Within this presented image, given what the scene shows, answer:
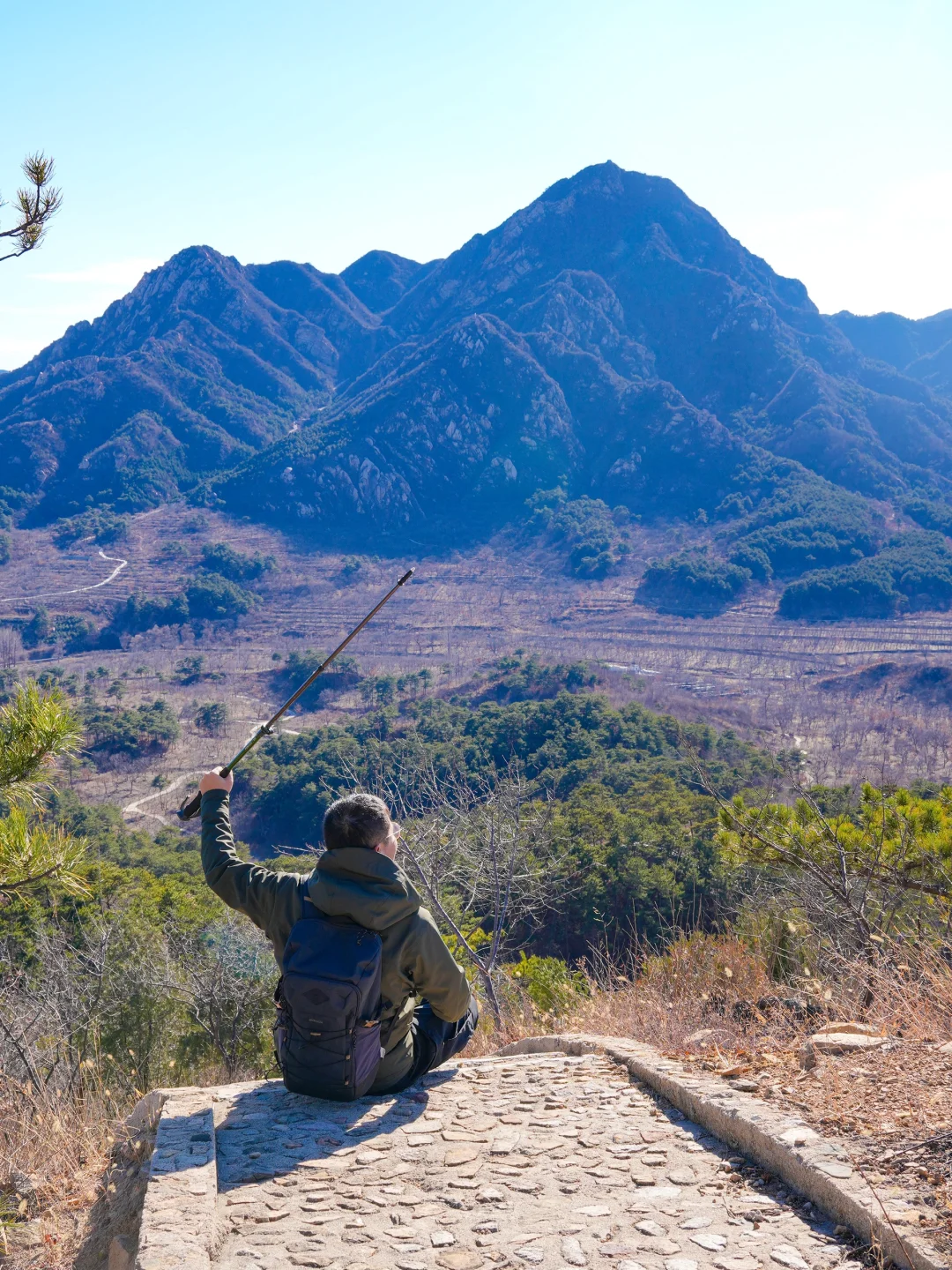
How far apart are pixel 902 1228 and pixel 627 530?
219 ft

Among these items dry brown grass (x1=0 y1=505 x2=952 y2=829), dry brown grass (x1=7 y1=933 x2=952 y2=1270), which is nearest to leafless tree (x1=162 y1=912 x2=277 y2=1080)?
dry brown grass (x1=7 y1=933 x2=952 y2=1270)

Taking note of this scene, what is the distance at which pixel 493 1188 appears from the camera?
8.06 feet

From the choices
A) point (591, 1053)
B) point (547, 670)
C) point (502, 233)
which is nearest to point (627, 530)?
point (547, 670)

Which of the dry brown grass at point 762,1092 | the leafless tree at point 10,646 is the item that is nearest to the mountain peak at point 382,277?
the leafless tree at point 10,646

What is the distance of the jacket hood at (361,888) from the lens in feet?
9.02

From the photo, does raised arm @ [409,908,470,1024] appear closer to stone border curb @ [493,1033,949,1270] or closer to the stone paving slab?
the stone paving slab

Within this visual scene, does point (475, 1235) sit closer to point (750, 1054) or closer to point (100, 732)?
point (750, 1054)

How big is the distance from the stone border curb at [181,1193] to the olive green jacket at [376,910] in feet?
1.63

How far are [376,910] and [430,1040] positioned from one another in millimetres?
734

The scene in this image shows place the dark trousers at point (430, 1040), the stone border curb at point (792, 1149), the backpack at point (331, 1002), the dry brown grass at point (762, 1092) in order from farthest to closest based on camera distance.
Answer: the dark trousers at point (430, 1040), the backpack at point (331, 1002), the dry brown grass at point (762, 1092), the stone border curb at point (792, 1149)

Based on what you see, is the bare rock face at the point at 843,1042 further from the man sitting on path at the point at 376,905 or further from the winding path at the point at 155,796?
the winding path at the point at 155,796

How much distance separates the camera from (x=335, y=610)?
55.5m

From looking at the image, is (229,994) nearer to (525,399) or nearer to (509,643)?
(509,643)

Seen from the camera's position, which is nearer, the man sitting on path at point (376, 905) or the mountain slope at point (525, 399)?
the man sitting on path at point (376, 905)
